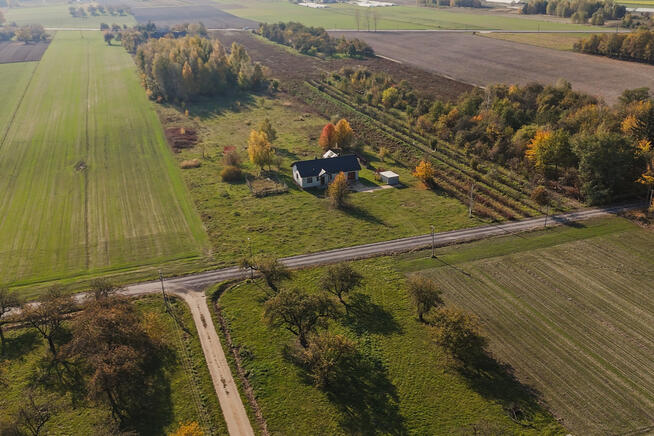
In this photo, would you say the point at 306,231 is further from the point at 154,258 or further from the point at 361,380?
the point at 361,380

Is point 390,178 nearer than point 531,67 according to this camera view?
Yes

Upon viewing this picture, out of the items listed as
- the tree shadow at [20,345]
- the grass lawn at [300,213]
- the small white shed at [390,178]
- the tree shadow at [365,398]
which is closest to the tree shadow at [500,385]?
the tree shadow at [365,398]

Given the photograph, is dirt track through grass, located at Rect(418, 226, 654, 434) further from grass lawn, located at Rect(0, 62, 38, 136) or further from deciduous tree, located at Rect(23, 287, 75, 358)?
grass lawn, located at Rect(0, 62, 38, 136)

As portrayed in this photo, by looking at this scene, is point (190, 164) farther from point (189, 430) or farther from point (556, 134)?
point (556, 134)

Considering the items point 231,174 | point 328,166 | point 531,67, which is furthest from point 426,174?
point 531,67

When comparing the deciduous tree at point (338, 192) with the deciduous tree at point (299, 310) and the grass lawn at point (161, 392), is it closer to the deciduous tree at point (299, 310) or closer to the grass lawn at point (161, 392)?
the deciduous tree at point (299, 310)

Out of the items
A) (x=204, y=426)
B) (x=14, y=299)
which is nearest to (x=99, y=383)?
(x=204, y=426)

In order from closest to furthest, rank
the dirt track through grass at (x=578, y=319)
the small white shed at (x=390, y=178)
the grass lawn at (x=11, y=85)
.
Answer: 1. the dirt track through grass at (x=578, y=319)
2. the small white shed at (x=390, y=178)
3. the grass lawn at (x=11, y=85)
